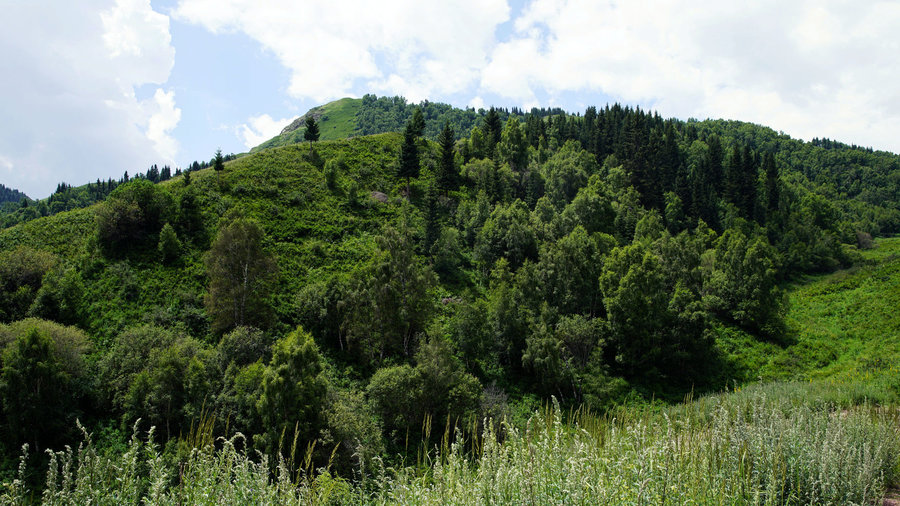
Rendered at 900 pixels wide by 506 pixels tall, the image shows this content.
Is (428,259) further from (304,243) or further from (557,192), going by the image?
(557,192)

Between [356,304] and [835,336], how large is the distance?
5664 centimetres

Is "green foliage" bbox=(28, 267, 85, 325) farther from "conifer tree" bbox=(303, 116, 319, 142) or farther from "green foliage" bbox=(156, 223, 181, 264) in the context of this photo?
"conifer tree" bbox=(303, 116, 319, 142)

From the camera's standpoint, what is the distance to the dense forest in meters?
28.7

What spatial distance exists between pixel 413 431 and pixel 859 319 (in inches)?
2273

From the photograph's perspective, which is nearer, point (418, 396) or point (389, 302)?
point (418, 396)

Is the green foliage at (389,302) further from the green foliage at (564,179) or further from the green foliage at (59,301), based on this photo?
the green foliage at (564,179)

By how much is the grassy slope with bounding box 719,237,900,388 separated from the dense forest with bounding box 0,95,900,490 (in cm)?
228

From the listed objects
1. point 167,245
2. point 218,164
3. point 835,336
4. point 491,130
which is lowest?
point 835,336

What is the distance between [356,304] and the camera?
41062mm

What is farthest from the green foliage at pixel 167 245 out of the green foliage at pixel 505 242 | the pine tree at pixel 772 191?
the pine tree at pixel 772 191

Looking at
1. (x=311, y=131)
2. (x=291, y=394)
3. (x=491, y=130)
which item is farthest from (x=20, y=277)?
(x=491, y=130)

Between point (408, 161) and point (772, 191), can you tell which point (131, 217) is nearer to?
point (408, 161)

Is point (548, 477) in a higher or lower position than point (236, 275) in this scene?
lower

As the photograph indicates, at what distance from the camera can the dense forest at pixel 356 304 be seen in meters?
28.7
